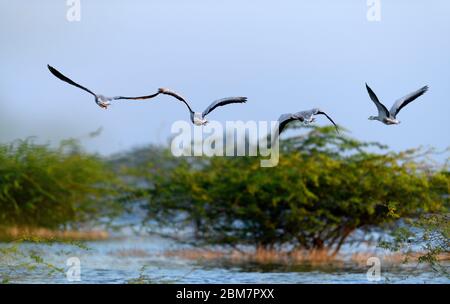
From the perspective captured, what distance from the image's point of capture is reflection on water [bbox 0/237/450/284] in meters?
14.4

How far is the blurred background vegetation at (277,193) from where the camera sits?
17.3 m

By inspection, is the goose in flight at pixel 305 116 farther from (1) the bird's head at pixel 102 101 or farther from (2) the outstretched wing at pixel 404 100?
(1) the bird's head at pixel 102 101

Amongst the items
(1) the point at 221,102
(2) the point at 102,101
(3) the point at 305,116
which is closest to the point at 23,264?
(2) the point at 102,101

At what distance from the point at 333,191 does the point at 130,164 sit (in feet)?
23.1

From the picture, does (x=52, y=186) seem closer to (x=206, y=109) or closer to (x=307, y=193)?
(x=307, y=193)

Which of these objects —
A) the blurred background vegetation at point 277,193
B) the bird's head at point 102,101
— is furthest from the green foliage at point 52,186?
the bird's head at point 102,101

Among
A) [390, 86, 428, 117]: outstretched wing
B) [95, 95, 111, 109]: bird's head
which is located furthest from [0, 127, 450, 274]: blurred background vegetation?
[95, 95, 111, 109]: bird's head

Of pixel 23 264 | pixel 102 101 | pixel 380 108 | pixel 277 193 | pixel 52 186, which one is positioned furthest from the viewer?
pixel 52 186

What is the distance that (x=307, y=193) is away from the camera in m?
17.0

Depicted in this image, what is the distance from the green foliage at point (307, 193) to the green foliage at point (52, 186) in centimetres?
266

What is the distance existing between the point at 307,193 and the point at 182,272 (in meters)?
2.62

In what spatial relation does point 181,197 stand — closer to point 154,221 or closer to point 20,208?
point 154,221

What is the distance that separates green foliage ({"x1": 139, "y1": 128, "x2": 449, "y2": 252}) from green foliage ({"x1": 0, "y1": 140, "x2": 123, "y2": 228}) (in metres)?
2.66
